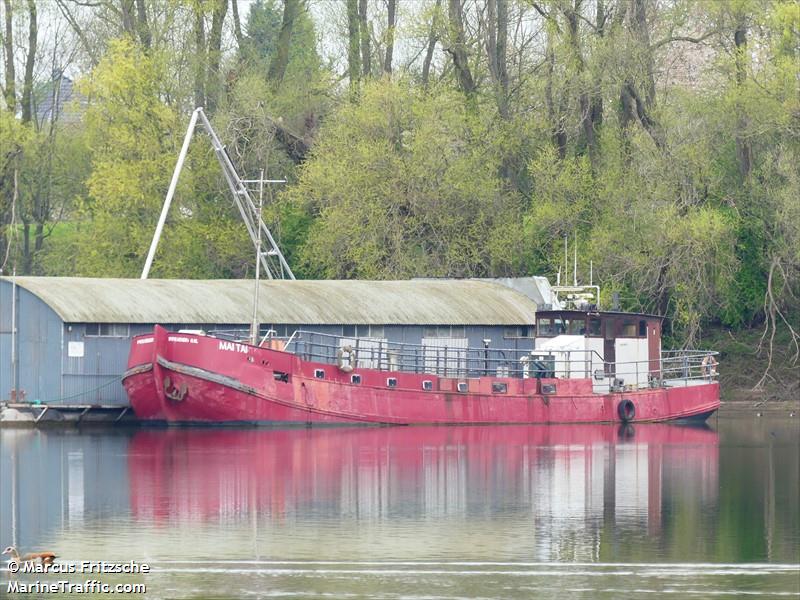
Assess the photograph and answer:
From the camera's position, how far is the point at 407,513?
29844mm

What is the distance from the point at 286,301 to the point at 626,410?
38.7ft

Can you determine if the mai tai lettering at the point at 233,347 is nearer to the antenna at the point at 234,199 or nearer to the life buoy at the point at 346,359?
the life buoy at the point at 346,359

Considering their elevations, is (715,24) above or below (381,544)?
above

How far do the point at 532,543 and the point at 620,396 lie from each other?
27.9m

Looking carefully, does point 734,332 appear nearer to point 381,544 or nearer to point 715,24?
point 715,24

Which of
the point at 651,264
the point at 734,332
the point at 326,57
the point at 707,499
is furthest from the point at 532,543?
the point at 326,57

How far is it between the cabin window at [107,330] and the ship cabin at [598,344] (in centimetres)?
1314

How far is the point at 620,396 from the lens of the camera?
176 ft

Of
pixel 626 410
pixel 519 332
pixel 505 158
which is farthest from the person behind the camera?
pixel 505 158

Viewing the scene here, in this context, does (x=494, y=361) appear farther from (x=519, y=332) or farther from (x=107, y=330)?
(x=107, y=330)

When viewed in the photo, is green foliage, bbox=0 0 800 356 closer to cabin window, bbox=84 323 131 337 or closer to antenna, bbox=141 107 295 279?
antenna, bbox=141 107 295 279

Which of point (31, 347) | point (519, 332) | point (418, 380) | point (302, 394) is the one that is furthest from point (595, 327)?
point (31, 347)

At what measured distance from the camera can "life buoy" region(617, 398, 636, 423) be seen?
53.5m

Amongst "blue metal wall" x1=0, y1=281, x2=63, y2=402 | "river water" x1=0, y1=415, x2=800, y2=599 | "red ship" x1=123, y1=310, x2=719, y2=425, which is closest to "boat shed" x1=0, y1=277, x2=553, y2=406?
"blue metal wall" x1=0, y1=281, x2=63, y2=402
